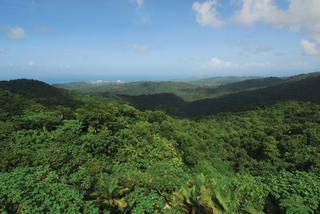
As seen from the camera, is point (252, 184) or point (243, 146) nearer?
A: point (252, 184)

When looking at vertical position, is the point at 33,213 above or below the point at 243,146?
above

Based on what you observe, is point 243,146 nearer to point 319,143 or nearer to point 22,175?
point 319,143

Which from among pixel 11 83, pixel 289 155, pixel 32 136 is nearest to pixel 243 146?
pixel 289 155

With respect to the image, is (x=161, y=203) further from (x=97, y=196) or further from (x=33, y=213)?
(x=33, y=213)

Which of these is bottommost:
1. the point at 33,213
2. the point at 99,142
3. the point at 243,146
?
the point at 243,146

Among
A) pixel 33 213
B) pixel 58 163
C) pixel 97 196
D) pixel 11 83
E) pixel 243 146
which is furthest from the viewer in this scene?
pixel 11 83

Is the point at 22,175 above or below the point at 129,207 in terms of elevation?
above

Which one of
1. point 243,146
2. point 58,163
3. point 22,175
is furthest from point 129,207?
point 243,146

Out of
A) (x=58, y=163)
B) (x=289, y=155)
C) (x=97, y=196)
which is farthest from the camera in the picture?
(x=289, y=155)

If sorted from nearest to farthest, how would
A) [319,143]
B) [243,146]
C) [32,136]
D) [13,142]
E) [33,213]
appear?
[33,213]
[13,142]
[32,136]
[319,143]
[243,146]
